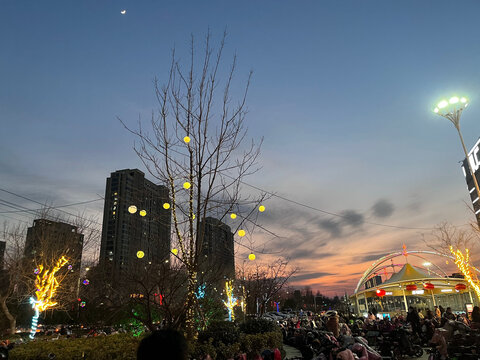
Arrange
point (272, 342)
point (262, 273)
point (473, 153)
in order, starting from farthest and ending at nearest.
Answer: point (473, 153) < point (262, 273) < point (272, 342)

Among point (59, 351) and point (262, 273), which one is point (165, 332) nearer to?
point (59, 351)

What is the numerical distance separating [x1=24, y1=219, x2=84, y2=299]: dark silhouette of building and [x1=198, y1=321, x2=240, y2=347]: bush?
48.4 ft

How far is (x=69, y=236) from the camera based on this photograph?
2411 cm

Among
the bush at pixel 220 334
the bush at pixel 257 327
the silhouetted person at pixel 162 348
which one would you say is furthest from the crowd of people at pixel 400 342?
the silhouetted person at pixel 162 348

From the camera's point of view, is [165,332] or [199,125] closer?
[165,332]

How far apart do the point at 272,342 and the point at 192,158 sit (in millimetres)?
6937

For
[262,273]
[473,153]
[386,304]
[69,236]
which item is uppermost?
[473,153]

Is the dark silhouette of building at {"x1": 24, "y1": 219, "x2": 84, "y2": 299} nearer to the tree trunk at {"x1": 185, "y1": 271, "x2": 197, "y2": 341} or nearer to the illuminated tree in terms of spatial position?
the illuminated tree

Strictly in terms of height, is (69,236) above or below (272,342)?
above

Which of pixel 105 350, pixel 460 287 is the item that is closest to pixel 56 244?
pixel 105 350

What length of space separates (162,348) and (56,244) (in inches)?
914

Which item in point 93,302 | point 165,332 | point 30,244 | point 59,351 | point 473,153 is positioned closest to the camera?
point 165,332

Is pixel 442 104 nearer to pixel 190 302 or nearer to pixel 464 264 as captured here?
pixel 464 264

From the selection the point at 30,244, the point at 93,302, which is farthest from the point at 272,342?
the point at 93,302
